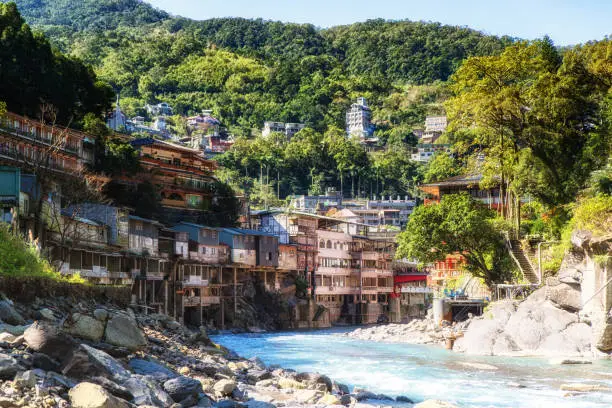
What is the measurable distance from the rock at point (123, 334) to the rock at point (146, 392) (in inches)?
125

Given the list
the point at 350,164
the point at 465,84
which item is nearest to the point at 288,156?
the point at 350,164

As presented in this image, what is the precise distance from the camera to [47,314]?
63.9 feet

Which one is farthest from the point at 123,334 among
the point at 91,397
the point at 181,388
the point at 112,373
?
the point at 91,397

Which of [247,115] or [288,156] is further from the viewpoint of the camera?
[247,115]

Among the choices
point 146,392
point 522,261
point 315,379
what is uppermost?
point 522,261

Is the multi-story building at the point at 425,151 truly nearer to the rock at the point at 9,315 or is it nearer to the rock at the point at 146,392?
the rock at the point at 9,315

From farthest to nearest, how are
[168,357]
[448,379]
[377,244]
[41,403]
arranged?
[377,244], [448,379], [168,357], [41,403]

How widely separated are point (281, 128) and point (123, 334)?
137319 millimetres

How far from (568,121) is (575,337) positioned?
50.6 feet

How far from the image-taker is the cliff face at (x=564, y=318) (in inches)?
1427

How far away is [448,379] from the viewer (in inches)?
1186

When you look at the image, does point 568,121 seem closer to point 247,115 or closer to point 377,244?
point 377,244

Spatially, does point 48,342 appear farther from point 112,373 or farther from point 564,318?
point 564,318

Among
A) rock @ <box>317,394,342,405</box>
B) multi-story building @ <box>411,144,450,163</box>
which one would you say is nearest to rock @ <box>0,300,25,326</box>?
rock @ <box>317,394,342,405</box>
